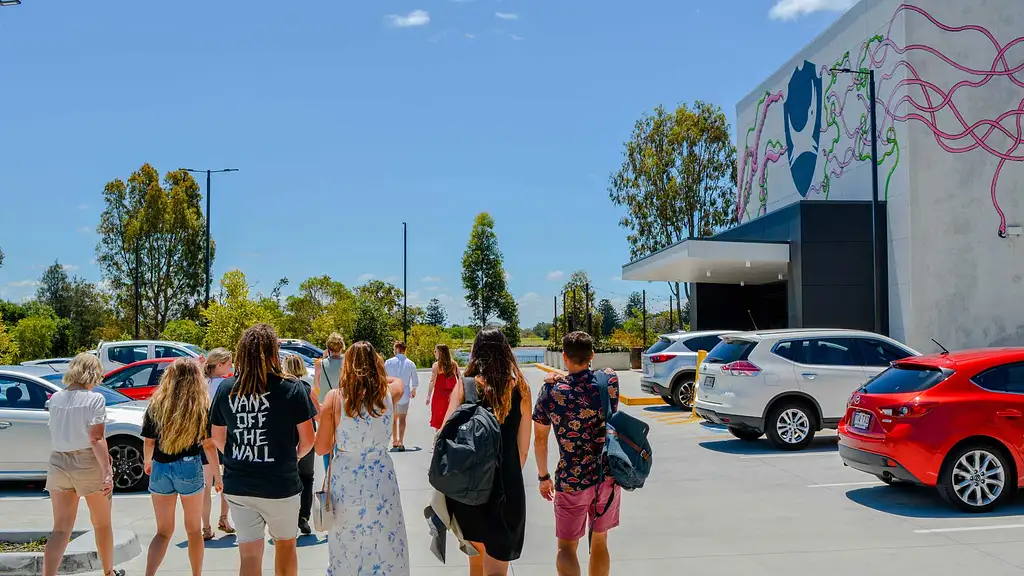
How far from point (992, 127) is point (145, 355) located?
2187cm

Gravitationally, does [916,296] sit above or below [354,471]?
above

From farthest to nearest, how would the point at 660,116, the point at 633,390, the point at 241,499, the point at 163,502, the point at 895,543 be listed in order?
the point at 660,116 < the point at 633,390 < the point at 895,543 < the point at 163,502 < the point at 241,499

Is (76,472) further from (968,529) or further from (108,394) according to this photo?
(968,529)

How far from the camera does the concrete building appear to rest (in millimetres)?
20109

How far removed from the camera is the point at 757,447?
13.0m

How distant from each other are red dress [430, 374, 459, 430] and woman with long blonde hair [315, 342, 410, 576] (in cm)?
561

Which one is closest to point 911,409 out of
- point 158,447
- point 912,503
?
point 912,503

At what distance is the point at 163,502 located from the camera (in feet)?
19.1

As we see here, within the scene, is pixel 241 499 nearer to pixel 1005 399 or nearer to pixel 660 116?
pixel 1005 399

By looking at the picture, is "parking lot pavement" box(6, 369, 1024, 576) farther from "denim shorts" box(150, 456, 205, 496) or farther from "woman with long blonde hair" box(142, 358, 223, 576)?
"denim shorts" box(150, 456, 205, 496)

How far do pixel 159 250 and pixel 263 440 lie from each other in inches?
1994

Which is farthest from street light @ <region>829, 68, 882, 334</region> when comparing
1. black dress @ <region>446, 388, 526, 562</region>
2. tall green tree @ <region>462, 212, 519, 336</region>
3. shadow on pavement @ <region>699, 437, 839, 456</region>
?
tall green tree @ <region>462, 212, 519, 336</region>

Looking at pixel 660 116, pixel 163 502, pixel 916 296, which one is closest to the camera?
pixel 163 502

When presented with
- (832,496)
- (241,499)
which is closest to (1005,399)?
(832,496)
